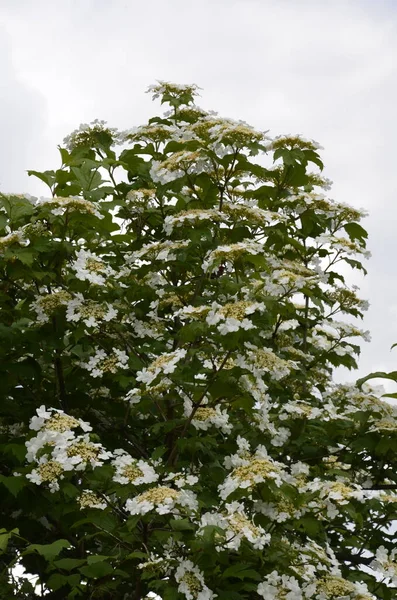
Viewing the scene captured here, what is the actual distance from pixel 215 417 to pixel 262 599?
3.06ft

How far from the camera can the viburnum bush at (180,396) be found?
3.68 m

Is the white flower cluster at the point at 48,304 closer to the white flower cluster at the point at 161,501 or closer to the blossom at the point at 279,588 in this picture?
the white flower cluster at the point at 161,501

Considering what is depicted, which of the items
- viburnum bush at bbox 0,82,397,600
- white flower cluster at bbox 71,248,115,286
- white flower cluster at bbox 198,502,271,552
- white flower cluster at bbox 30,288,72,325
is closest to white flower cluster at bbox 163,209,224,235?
viburnum bush at bbox 0,82,397,600

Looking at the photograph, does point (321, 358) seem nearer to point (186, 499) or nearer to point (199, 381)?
point (199, 381)

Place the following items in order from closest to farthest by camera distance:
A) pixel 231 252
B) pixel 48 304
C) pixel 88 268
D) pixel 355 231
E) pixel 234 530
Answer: pixel 234 530, pixel 231 252, pixel 88 268, pixel 48 304, pixel 355 231

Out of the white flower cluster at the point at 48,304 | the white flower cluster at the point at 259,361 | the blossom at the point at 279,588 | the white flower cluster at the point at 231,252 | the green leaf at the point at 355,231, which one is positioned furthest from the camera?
the green leaf at the point at 355,231

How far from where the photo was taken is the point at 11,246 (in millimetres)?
4258

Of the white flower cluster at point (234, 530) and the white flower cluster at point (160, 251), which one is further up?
the white flower cluster at point (160, 251)

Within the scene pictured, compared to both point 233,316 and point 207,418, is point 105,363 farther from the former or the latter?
point 233,316

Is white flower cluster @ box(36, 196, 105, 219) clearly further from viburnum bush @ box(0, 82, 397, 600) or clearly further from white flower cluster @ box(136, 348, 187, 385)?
white flower cluster @ box(136, 348, 187, 385)

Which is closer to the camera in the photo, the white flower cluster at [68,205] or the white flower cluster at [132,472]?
the white flower cluster at [132,472]

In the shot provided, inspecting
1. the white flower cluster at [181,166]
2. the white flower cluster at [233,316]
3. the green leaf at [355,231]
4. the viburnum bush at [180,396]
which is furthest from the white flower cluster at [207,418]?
the green leaf at [355,231]

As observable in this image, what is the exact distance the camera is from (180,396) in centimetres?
418

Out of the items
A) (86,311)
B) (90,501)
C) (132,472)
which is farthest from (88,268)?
(90,501)
